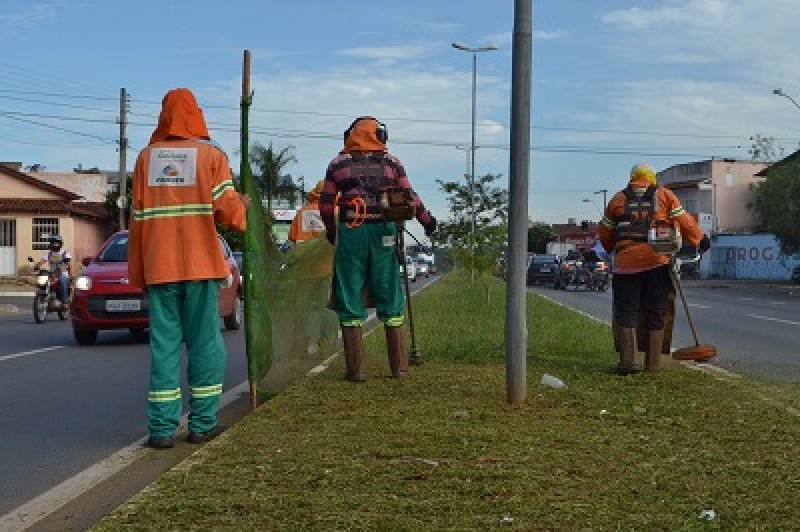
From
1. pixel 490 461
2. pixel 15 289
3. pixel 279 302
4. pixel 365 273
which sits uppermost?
pixel 365 273

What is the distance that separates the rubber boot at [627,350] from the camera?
28.2 feet

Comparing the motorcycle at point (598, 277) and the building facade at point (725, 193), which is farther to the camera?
the building facade at point (725, 193)

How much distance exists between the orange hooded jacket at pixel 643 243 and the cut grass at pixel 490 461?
1.11 m

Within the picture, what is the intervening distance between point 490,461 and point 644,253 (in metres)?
4.34

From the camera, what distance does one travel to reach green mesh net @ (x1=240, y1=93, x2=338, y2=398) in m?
7.18

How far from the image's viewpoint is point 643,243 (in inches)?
347

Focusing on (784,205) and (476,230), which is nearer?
(476,230)

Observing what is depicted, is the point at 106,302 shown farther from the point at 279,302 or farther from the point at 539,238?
the point at 539,238

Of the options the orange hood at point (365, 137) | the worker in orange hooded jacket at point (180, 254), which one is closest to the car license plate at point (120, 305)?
the orange hood at point (365, 137)

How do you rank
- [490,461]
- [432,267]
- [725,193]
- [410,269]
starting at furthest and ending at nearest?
[432,267], [725,193], [410,269], [490,461]

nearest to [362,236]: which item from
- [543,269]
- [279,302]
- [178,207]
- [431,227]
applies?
[431,227]

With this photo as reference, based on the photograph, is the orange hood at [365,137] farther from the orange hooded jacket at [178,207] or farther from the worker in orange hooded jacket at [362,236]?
the orange hooded jacket at [178,207]

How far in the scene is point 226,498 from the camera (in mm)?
4285

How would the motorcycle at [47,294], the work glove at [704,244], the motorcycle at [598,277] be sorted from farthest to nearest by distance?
the motorcycle at [598,277]
the motorcycle at [47,294]
the work glove at [704,244]
